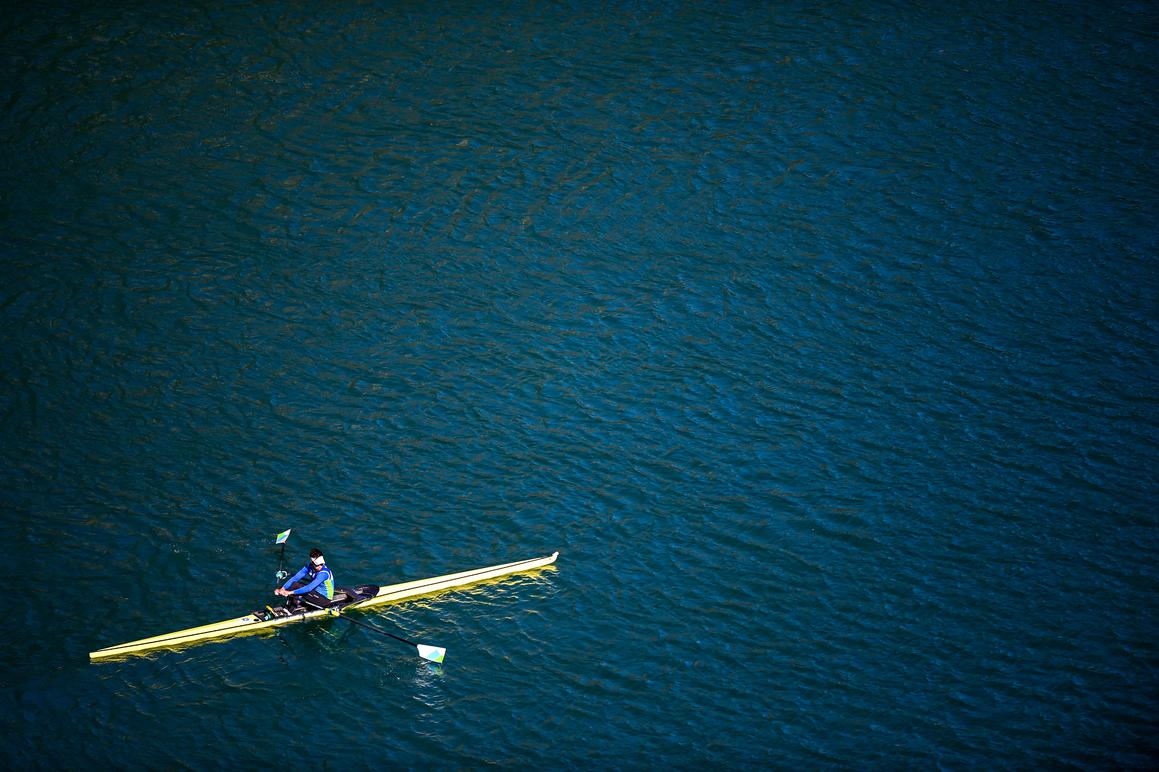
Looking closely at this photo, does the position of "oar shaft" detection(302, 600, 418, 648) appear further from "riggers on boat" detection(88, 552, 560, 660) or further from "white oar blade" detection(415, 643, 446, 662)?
"white oar blade" detection(415, 643, 446, 662)

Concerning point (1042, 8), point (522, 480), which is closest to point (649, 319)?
point (522, 480)

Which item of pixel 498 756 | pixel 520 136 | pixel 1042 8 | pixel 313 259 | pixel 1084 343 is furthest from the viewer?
pixel 1042 8

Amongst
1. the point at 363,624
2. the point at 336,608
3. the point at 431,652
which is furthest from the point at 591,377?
the point at 431,652

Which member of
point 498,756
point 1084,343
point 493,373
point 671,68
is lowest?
point 498,756

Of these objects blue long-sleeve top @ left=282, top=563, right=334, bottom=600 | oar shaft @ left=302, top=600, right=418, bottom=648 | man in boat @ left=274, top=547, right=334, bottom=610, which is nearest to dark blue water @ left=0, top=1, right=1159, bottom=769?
oar shaft @ left=302, top=600, right=418, bottom=648

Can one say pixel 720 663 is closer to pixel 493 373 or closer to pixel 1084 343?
pixel 493 373

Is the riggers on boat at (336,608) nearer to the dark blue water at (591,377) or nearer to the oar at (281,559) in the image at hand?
the dark blue water at (591,377)

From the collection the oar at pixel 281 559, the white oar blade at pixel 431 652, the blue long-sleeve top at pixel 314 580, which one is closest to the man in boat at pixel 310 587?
the blue long-sleeve top at pixel 314 580
